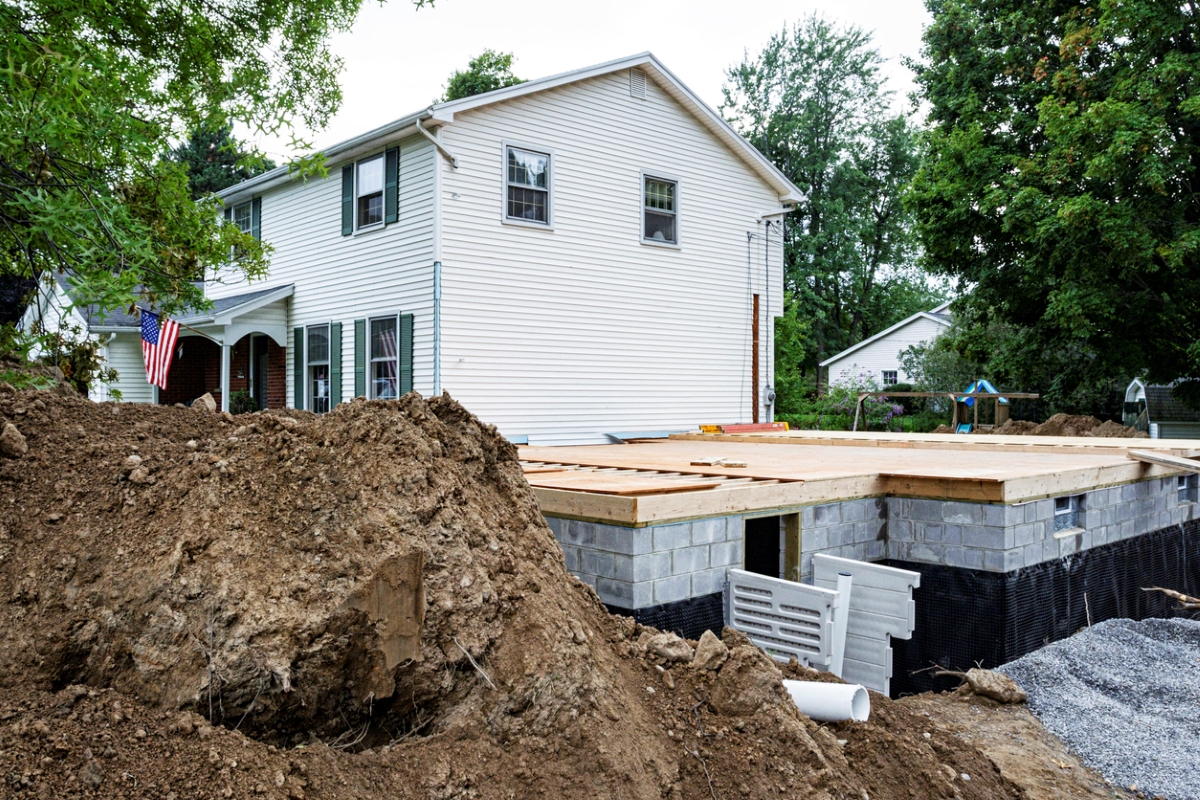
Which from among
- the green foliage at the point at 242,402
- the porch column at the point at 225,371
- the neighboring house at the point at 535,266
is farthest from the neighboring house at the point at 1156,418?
the porch column at the point at 225,371

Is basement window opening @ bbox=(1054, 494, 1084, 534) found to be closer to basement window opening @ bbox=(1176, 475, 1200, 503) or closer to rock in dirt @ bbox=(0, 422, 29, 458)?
basement window opening @ bbox=(1176, 475, 1200, 503)

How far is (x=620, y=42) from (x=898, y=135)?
1335cm

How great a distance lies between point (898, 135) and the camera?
34.6m

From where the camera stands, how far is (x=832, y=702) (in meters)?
3.69

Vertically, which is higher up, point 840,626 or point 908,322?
point 908,322

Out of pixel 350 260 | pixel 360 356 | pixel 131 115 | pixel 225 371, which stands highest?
pixel 350 260

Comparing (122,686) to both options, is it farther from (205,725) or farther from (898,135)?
(898,135)

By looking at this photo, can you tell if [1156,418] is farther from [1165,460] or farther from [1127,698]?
[1127,698]

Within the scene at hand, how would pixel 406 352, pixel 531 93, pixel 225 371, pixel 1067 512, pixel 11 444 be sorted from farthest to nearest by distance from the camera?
1. pixel 225 371
2. pixel 531 93
3. pixel 406 352
4. pixel 1067 512
5. pixel 11 444

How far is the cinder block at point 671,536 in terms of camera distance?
510 centimetres

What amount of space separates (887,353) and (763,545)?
28.9 m

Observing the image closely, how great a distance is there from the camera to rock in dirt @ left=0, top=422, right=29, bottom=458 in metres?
3.17

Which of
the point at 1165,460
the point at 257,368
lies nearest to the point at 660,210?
the point at 257,368

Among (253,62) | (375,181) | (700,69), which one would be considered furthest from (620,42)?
(253,62)
